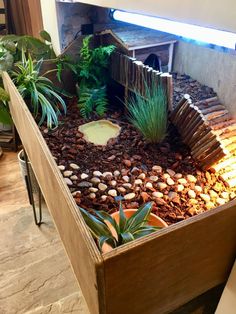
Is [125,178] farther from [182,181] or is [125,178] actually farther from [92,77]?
[92,77]

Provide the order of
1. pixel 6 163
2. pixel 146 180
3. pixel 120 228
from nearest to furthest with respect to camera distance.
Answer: pixel 120 228 → pixel 146 180 → pixel 6 163

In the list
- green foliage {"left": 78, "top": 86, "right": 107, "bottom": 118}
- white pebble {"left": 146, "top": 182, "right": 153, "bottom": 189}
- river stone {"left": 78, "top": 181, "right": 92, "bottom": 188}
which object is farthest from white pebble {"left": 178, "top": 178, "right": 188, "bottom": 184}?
green foliage {"left": 78, "top": 86, "right": 107, "bottom": 118}

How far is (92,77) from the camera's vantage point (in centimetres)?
152

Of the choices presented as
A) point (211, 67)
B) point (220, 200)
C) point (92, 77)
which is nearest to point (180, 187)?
point (220, 200)

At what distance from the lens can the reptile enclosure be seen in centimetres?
52

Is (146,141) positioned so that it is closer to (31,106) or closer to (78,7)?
(31,106)

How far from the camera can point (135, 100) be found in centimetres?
142

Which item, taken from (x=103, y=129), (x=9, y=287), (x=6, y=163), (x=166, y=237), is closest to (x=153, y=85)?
(x=103, y=129)

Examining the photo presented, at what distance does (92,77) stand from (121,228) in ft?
3.17

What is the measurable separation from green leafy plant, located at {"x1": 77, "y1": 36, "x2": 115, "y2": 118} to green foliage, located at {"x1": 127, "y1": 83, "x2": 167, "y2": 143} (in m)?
0.33

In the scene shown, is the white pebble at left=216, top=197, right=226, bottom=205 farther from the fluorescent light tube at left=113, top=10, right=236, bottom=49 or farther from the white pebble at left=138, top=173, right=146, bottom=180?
the fluorescent light tube at left=113, top=10, right=236, bottom=49

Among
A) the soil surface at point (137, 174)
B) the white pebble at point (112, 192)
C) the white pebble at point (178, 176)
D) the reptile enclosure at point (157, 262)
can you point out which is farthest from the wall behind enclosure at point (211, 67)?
the reptile enclosure at point (157, 262)

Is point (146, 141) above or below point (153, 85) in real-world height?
below

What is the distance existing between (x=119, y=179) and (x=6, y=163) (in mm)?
1548
